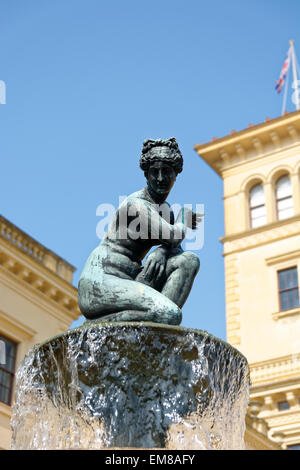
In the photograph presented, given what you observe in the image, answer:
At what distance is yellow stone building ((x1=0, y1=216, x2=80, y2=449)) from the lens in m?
22.5

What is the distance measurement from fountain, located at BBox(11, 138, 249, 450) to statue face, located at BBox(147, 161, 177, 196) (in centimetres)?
79

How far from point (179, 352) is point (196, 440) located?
62 centimetres

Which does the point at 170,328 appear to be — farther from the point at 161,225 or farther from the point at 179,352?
the point at 161,225

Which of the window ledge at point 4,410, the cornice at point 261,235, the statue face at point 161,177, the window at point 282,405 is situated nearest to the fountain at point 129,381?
the statue face at point 161,177

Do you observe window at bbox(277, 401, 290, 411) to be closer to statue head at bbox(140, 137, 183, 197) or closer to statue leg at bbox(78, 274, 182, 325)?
statue head at bbox(140, 137, 183, 197)

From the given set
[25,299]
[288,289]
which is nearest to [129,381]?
[25,299]

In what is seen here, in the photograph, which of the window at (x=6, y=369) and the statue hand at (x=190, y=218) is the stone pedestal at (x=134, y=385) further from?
the window at (x=6, y=369)

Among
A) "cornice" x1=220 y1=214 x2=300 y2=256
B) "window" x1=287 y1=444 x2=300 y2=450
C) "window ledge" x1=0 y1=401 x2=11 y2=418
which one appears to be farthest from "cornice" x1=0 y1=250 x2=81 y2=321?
"cornice" x1=220 y1=214 x2=300 y2=256

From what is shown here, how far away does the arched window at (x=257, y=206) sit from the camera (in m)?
40.8

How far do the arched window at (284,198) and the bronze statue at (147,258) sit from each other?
33.3m

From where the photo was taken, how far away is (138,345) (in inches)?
232

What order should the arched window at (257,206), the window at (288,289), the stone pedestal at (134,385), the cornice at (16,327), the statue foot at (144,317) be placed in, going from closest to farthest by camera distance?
1. the stone pedestal at (134,385)
2. the statue foot at (144,317)
3. the cornice at (16,327)
4. the window at (288,289)
5. the arched window at (257,206)

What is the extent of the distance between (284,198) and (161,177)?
34.0 meters
